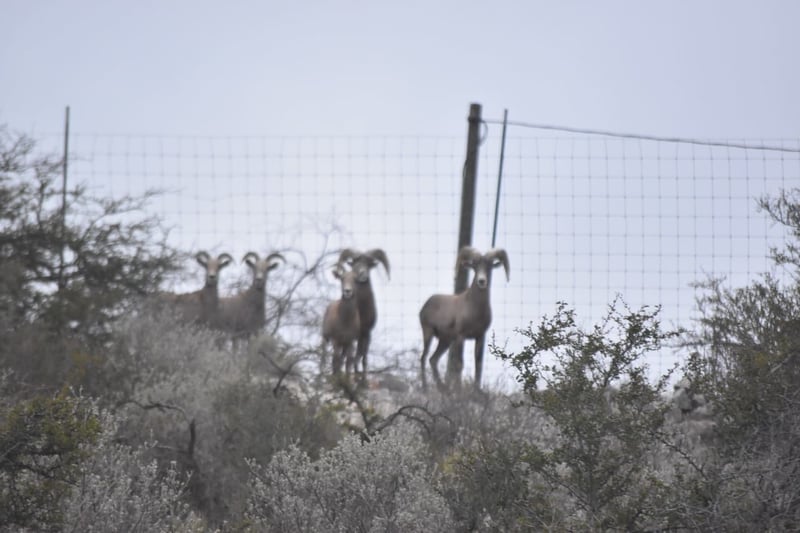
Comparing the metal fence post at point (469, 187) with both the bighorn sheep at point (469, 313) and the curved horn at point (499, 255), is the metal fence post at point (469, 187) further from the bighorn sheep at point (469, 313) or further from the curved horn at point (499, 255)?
the curved horn at point (499, 255)

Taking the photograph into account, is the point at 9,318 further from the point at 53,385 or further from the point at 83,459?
the point at 83,459

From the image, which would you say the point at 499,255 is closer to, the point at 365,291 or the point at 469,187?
the point at 469,187

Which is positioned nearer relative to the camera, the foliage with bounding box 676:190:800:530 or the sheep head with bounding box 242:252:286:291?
the foliage with bounding box 676:190:800:530

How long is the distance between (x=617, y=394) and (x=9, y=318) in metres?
8.51

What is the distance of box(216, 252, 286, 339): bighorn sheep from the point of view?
1930 centimetres

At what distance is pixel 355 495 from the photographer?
793 centimetres

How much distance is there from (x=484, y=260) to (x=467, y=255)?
0.25m

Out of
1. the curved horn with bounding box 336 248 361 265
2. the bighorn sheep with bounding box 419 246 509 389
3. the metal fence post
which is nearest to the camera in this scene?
the bighorn sheep with bounding box 419 246 509 389

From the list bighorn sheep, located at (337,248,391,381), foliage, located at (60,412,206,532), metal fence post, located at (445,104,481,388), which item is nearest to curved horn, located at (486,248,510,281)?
metal fence post, located at (445,104,481,388)

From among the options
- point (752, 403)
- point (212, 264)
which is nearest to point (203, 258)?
point (212, 264)

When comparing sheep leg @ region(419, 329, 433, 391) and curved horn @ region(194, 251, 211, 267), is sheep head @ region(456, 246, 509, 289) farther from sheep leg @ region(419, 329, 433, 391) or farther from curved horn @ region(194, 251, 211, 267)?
curved horn @ region(194, 251, 211, 267)

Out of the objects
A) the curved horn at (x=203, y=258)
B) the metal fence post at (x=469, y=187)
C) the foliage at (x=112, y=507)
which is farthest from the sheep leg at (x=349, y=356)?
the foliage at (x=112, y=507)

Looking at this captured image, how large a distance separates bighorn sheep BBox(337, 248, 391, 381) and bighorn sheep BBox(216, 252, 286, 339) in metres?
3.00

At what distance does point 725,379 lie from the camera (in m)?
8.06
